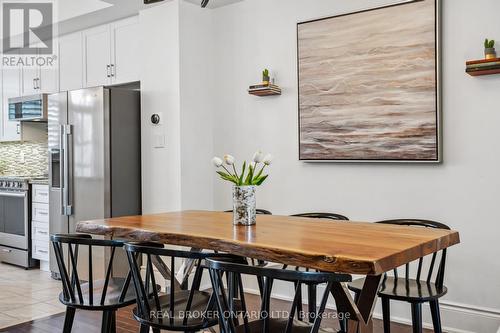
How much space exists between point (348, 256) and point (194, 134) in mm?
2955

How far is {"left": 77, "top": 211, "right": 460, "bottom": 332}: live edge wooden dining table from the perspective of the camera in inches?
70.0

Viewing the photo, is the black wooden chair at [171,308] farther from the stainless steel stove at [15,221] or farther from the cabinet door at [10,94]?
the cabinet door at [10,94]

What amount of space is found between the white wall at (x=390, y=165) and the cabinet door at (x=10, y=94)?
2.94 metres

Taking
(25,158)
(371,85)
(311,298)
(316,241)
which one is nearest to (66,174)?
(25,158)

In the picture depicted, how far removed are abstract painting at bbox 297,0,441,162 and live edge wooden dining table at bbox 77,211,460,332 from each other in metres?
1.08

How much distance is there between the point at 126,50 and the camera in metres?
4.88

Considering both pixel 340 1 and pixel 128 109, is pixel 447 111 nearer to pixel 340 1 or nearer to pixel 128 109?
pixel 340 1

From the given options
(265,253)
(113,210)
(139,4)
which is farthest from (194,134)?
(265,253)

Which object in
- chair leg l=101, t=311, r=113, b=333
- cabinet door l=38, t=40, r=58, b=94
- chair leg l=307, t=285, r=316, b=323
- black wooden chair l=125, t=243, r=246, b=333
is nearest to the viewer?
chair leg l=307, t=285, r=316, b=323

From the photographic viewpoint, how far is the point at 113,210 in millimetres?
4500

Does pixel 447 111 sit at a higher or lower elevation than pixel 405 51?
lower

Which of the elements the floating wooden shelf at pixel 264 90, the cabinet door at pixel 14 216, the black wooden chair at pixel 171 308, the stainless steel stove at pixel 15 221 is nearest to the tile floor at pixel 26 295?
the stainless steel stove at pixel 15 221

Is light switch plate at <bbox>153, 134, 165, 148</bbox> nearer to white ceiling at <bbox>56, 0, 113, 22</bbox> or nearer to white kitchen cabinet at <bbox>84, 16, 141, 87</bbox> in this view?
white kitchen cabinet at <bbox>84, 16, 141, 87</bbox>

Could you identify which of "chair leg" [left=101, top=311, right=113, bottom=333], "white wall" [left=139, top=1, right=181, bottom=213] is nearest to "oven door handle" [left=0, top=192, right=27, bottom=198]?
"white wall" [left=139, top=1, right=181, bottom=213]
